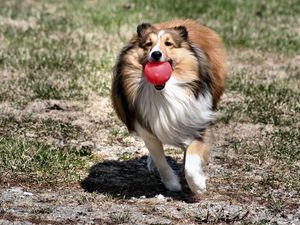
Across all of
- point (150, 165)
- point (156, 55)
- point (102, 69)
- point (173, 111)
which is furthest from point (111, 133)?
point (102, 69)

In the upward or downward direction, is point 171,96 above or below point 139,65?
below

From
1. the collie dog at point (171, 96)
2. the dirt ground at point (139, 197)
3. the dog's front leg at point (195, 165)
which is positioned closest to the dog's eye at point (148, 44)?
the collie dog at point (171, 96)

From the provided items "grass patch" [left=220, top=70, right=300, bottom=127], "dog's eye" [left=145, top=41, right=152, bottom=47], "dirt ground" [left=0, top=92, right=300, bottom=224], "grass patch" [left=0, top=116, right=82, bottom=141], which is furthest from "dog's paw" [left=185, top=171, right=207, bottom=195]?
"grass patch" [left=220, top=70, right=300, bottom=127]

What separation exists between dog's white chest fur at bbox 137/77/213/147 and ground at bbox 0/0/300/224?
0.30m

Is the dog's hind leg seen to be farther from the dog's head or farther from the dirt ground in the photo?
the dog's head

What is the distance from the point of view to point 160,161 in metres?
6.44

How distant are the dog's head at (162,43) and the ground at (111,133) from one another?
85cm

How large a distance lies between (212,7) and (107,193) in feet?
28.5

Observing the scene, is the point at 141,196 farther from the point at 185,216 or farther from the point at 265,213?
the point at 265,213

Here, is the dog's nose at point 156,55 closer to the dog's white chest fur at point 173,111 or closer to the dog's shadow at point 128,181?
the dog's white chest fur at point 173,111

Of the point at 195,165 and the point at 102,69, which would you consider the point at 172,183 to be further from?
the point at 102,69

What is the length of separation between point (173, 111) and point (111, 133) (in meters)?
1.98

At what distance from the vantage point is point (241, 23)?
13273 millimetres

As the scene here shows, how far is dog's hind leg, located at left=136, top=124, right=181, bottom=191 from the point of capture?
20.9 ft
